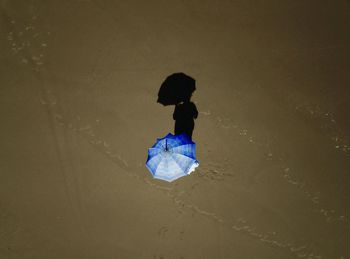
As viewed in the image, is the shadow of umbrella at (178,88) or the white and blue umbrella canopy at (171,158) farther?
the shadow of umbrella at (178,88)

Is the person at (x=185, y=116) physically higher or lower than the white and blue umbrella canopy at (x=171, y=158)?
higher

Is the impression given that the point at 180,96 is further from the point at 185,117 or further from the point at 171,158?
the point at 171,158

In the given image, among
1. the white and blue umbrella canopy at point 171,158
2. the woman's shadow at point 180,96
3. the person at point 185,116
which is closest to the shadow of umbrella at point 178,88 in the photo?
the woman's shadow at point 180,96

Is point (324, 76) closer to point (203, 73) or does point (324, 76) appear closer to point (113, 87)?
point (203, 73)

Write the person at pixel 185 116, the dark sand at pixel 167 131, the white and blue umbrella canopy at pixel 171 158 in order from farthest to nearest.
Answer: the person at pixel 185 116 < the dark sand at pixel 167 131 < the white and blue umbrella canopy at pixel 171 158

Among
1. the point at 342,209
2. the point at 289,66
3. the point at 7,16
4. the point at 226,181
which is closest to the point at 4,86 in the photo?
the point at 7,16

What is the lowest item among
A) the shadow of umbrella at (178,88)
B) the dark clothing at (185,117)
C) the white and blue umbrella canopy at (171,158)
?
the white and blue umbrella canopy at (171,158)

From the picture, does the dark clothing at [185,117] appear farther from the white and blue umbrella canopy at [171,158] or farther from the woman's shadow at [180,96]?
the white and blue umbrella canopy at [171,158]

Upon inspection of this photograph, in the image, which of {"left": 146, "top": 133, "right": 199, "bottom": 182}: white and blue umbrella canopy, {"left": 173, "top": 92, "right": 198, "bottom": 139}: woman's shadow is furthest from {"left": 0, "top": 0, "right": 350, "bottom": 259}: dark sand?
{"left": 146, "top": 133, "right": 199, "bottom": 182}: white and blue umbrella canopy
